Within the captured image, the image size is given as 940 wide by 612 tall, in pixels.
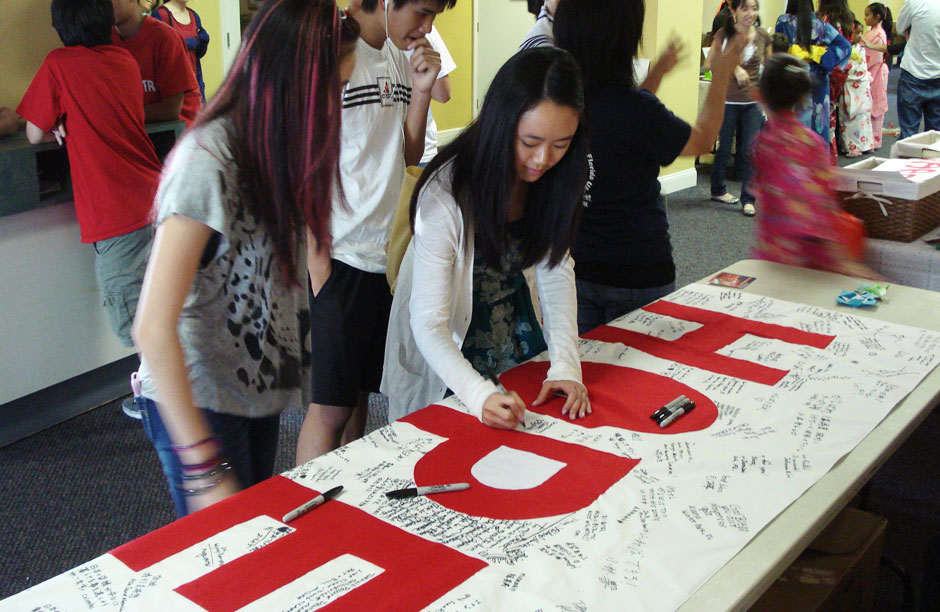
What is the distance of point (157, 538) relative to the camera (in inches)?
41.7

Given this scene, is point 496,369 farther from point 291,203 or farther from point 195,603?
point 195,603

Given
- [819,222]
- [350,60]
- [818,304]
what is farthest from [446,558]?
[819,222]

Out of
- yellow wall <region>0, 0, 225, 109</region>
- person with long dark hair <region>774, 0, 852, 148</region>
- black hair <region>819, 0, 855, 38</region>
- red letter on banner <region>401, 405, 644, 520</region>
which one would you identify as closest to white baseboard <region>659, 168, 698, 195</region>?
person with long dark hair <region>774, 0, 852, 148</region>

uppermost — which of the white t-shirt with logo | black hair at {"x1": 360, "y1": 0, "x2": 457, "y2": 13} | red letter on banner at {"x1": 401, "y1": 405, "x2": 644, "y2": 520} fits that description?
black hair at {"x1": 360, "y1": 0, "x2": 457, "y2": 13}

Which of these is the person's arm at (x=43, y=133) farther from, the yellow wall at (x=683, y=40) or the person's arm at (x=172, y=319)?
the yellow wall at (x=683, y=40)

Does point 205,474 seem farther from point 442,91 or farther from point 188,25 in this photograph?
point 188,25

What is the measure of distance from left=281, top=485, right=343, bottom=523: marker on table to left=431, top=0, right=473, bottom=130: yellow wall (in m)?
4.58

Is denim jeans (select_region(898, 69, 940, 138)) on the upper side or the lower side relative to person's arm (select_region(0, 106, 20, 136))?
lower

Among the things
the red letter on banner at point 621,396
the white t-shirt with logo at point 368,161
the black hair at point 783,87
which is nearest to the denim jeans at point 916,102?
the black hair at point 783,87

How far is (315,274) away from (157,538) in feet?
2.77

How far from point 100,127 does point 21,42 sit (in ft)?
1.85

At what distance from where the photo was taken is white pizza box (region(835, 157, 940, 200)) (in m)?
2.45

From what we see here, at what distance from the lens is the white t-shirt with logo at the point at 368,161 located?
1820 millimetres

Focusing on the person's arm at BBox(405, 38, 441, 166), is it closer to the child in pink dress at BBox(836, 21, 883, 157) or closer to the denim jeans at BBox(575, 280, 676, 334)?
the denim jeans at BBox(575, 280, 676, 334)
